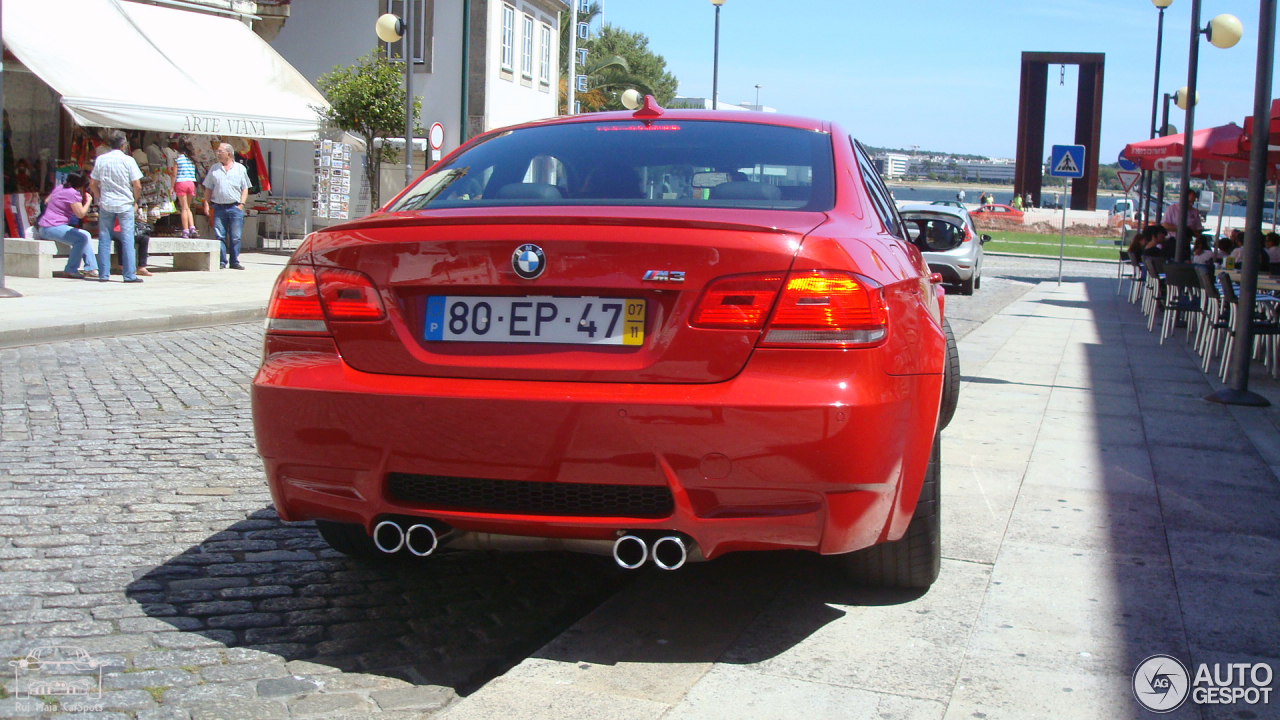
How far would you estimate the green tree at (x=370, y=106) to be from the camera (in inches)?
840

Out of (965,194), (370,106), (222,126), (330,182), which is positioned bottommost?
(330,182)

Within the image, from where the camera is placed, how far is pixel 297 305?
127 inches

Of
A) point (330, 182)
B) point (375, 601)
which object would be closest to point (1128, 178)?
point (330, 182)

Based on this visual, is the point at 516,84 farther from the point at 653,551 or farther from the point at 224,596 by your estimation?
the point at 653,551

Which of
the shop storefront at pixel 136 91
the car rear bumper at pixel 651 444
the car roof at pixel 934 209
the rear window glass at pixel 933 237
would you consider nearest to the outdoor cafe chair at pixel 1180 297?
the car roof at pixel 934 209

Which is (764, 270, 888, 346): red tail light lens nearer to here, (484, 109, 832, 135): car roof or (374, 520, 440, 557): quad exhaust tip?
(374, 520, 440, 557): quad exhaust tip

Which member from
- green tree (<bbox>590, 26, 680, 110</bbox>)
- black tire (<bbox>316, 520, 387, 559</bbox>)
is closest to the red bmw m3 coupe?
black tire (<bbox>316, 520, 387, 559</bbox>)

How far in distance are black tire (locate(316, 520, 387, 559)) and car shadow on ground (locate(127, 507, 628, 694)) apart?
0.06 metres

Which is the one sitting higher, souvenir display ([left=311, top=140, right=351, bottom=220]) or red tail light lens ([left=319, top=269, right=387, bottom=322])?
souvenir display ([left=311, top=140, right=351, bottom=220])

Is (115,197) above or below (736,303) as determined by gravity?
above

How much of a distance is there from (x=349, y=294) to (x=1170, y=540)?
3.19 metres

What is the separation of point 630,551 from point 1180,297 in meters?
11.7

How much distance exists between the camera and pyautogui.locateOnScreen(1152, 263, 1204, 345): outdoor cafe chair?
11.7 meters

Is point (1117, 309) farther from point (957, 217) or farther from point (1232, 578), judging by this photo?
point (1232, 578)
